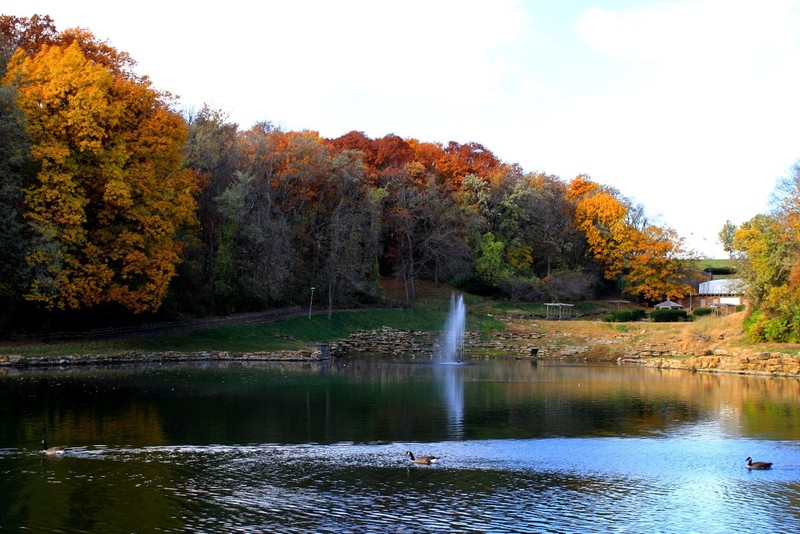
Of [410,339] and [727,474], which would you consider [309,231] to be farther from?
[727,474]

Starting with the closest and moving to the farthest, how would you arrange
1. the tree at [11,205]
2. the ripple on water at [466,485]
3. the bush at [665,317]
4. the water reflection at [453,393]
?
the ripple on water at [466,485] < the water reflection at [453,393] < the tree at [11,205] < the bush at [665,317]

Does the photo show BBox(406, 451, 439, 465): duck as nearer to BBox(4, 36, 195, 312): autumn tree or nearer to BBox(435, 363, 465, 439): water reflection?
BBox(435, 363, 465, 439): water reflection

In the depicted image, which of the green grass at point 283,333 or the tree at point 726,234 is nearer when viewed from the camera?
the green grass at point 283,333

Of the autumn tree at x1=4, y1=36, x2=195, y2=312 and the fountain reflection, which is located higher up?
the autumn tree at x1=4, y1=36, x2=195, y2=312

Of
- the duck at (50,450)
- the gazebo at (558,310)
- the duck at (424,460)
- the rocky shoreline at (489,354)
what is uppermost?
the gazebo at (558,310)

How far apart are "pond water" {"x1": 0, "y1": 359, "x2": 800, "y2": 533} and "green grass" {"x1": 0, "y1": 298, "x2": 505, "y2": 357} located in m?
5.17

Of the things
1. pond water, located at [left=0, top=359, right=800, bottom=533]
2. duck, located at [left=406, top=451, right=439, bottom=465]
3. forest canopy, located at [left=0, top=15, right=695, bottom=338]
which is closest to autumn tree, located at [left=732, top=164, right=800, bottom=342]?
pond water, located at [left=0, top=359, right=800, bottom=533]

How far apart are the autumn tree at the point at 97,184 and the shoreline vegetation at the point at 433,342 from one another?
9.05ft

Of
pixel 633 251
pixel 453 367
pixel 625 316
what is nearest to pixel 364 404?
pixel 453 367

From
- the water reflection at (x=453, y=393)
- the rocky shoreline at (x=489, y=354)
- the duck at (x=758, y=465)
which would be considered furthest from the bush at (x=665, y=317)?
the duck at (x=758, y=465)

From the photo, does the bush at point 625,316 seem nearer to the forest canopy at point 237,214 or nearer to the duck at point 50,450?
the forest canopy at point 237,214

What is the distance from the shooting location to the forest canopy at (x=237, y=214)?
40531 mm

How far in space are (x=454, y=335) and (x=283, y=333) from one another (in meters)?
12.9

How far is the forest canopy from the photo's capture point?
1596 inches
